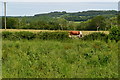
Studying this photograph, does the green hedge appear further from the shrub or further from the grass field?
the grass field

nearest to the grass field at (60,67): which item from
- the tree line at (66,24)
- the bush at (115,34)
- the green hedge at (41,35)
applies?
the bush at (115,34)

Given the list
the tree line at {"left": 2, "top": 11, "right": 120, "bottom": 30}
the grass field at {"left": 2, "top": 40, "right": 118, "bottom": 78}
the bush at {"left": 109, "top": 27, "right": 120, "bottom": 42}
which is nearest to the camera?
the grass field at {"left": 2, "top": 40, "right": 118, "bottom": 78}

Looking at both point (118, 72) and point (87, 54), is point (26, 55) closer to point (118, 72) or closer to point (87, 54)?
point (87, 54)

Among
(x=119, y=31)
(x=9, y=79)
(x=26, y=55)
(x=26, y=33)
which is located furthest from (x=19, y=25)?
(x=9, y=79)

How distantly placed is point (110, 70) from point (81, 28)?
14.8 metres

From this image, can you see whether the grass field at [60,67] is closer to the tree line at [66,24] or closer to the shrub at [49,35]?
the shrub at [49,35]

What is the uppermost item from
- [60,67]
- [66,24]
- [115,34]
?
[66,24]

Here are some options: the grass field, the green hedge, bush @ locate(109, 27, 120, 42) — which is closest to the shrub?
the green hedge

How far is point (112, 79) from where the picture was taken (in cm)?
304

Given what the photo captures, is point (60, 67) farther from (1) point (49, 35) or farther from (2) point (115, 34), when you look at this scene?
(1) point (49, 35)

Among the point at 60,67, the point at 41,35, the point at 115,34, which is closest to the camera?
the point at 60,67

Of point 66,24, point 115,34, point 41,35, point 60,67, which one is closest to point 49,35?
point 41,35

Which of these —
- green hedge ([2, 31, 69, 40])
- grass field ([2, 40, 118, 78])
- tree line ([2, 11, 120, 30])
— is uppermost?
tree line ([2, 11, 120, 30])

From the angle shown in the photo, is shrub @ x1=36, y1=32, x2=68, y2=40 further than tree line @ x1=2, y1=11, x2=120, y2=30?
No
